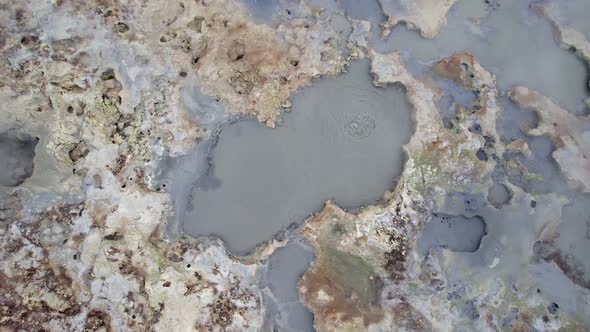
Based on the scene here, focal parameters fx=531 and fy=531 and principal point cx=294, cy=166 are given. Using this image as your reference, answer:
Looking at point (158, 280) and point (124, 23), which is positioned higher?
point (124, 23)

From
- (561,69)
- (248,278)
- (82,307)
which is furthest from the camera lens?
(561,69)

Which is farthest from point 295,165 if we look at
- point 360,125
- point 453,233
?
point 453,233

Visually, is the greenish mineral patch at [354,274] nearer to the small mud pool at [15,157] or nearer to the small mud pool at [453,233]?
the small mud pool at [453,233]

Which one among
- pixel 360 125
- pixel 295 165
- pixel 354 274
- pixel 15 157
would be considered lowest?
pixel 354 274

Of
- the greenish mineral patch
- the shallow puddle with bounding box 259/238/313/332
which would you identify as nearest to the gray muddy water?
the shallow puddle with bounding box 259/238/313/332

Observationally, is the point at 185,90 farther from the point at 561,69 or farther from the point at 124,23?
the point at 561,69

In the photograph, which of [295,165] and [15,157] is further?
[295,165]

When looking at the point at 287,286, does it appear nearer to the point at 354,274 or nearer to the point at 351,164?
the point at 354,274

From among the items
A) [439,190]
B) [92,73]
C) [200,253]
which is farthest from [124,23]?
[439,190]
